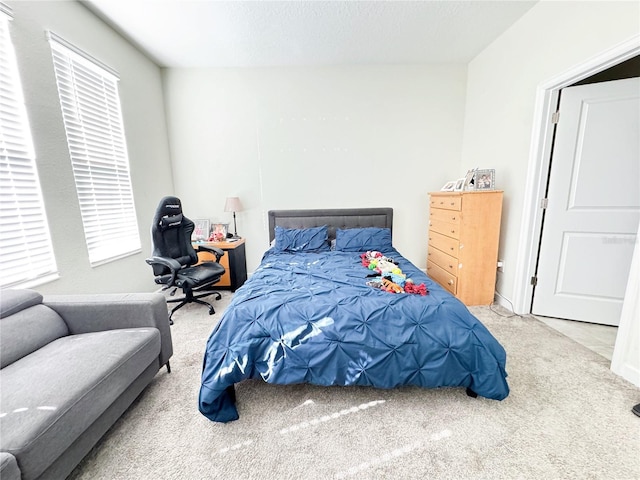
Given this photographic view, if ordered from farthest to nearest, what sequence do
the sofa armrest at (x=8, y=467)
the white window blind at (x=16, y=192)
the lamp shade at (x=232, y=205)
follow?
the lamp shade at (x=232, y=205) < the white window blind at (x=16, y=192) < the sofa armrest at (x=8, y=467)

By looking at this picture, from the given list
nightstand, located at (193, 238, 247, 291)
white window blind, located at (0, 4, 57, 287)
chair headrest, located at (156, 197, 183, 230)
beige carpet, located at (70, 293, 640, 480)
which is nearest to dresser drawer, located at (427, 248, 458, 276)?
beige carpet, located at (70, 293, 640, 480)

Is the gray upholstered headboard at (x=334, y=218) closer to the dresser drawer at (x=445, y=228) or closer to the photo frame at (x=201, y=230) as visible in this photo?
the dresser drawer at (x=445, y=228)

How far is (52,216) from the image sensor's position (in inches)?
78.4

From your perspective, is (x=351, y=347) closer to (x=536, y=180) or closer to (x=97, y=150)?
(x=536, y=180)

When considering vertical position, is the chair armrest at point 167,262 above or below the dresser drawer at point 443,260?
above

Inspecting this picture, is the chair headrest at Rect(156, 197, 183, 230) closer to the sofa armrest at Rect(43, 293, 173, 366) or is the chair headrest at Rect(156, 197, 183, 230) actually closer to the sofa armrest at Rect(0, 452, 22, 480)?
the sofa armrest at Rect(43, 293, 173, 366)

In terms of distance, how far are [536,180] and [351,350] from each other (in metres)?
2.36

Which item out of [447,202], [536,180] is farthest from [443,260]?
[536,180]

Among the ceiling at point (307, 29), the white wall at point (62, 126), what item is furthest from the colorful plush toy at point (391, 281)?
the white wall at point (62, 126)

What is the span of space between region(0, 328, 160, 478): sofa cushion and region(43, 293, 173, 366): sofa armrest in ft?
0.23

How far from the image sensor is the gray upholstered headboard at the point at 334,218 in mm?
3543

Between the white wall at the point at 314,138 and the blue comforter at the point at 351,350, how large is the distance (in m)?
Result: 2.27

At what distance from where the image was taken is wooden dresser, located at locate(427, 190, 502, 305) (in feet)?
8.72

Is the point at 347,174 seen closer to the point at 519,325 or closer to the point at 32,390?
the point at 519,325
